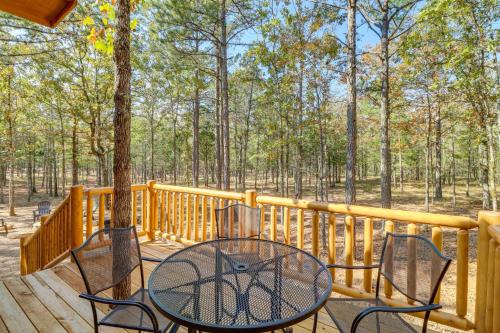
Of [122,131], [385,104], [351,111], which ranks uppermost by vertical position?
[385,104]

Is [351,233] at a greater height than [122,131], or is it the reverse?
[122,131]

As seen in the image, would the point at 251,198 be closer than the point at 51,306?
No

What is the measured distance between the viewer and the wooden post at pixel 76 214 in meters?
3.39

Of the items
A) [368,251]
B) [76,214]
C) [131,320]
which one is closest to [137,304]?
[131,320]

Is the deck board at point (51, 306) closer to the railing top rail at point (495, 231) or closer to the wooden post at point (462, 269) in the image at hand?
the wooden post at point (462, 269)

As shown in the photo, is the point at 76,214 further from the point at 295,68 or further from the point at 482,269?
the point at 295,68

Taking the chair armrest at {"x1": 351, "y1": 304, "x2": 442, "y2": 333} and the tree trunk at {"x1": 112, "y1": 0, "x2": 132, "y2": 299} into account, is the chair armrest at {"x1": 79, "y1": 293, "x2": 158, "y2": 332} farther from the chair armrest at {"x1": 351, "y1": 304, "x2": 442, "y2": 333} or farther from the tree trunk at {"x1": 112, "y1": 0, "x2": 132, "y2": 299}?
the chair armrest at {"x1": 351, "y1": 304, "x2": 442, "y2": 333}

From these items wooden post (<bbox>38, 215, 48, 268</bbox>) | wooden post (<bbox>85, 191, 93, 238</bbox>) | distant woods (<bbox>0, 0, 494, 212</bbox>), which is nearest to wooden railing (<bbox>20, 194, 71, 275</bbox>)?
wooden post (<bbox>38, 215, 48, 268</bbox>)

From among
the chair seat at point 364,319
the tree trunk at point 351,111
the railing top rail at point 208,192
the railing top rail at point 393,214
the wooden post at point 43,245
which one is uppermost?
the tree trunk at point 351,111

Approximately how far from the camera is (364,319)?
160 cm

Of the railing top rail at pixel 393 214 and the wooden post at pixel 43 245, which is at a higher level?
the railing top rail at pixel 393 214

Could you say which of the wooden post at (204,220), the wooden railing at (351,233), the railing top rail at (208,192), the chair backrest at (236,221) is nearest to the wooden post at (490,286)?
the wooden railing at (351,233)

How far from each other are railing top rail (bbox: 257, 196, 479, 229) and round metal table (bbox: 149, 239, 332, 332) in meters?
0.79

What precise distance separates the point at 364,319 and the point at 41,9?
12.3 ft
